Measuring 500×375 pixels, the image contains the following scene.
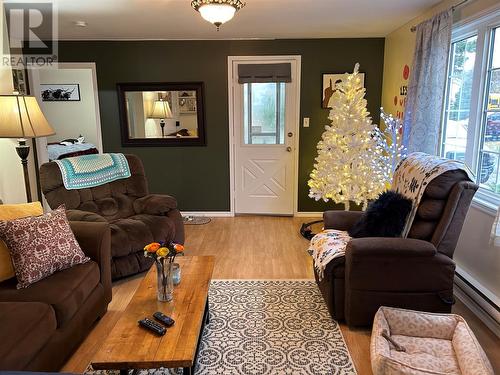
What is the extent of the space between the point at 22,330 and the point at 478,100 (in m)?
3.25

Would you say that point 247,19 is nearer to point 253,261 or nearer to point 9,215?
point 253,261

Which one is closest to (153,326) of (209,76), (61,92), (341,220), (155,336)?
(155,336)

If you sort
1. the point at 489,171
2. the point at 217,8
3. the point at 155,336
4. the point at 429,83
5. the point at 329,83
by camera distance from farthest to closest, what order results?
the point at 329,83, the point at 429,83, the point at 489,171, the point at 217,8, the point at 155,336

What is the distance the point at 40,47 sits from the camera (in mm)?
4918

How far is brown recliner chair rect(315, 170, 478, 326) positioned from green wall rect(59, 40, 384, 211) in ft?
8.70

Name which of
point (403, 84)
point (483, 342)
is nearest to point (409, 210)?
point (483, 342)

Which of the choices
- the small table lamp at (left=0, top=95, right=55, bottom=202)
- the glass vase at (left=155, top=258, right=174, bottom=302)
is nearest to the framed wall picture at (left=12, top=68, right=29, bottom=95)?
the small table lamp at (left=0, top=95, right=55, bottom=202)

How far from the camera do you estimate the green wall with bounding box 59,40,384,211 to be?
477 centimetres

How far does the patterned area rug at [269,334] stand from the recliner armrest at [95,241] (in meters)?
0.67

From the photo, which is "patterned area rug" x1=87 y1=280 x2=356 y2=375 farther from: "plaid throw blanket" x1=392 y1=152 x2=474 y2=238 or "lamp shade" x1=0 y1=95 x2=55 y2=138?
"lamp shade" x1=0 y1=95 x2=55 y2=138

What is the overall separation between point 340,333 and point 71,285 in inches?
64.8

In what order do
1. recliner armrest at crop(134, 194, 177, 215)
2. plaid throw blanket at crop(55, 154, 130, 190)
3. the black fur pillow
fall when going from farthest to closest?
recliner armrest at crop(134, 194, 177, 215) < plaid throw blanket at crop(55, 154, 130, 190) < the black fur pillow

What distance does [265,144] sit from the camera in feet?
16.5

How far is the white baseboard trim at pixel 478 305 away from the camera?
8.01ft
